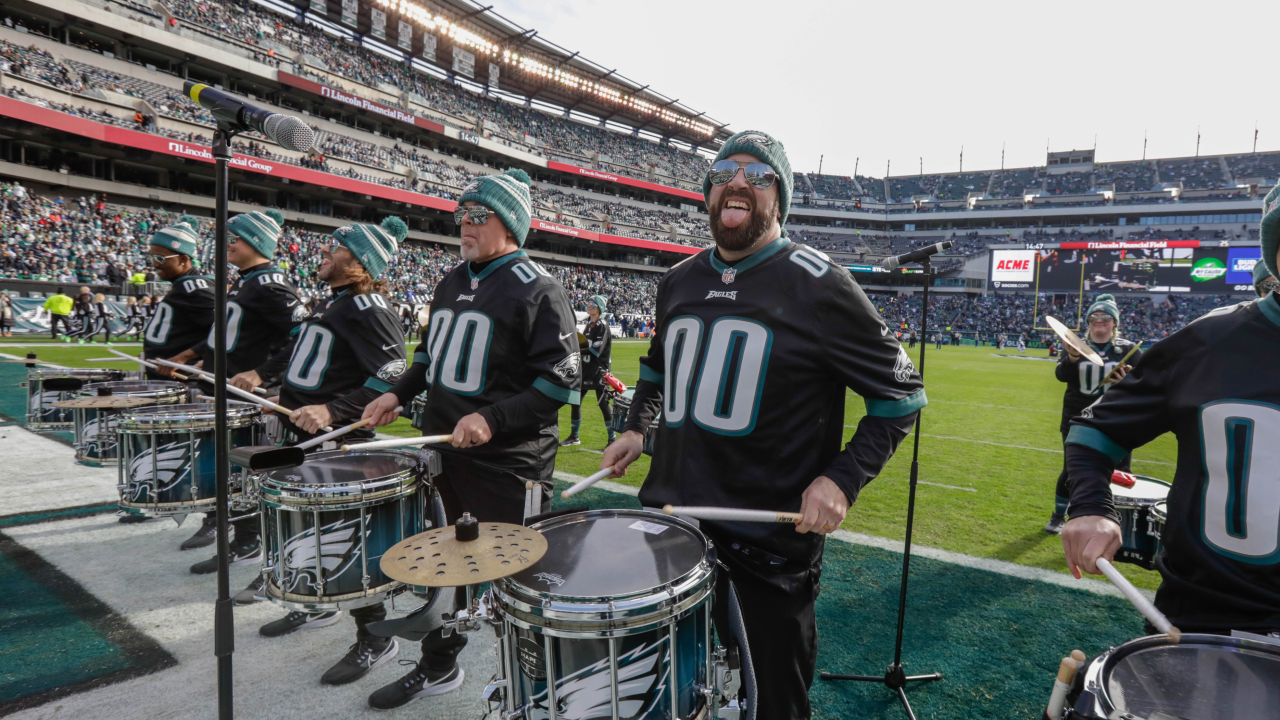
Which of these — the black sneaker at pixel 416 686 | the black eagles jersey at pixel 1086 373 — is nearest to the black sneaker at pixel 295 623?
the black sneaker at pixel 416 686

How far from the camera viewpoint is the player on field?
5.40 metres

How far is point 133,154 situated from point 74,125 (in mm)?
5255

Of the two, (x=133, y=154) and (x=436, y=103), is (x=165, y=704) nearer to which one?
(x=133, y=154)

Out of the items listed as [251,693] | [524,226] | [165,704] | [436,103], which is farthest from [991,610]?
[436,103]

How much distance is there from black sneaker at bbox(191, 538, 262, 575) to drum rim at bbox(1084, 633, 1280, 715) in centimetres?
464

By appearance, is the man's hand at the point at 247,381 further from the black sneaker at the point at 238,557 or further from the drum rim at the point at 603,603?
the drum rim at the point at 603,603

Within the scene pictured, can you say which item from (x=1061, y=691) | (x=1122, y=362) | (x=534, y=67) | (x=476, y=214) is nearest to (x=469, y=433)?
(x=476, y=214)

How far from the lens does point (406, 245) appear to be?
39188mm

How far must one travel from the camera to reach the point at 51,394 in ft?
19.0

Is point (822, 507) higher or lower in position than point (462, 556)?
higher

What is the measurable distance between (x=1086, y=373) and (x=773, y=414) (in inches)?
225

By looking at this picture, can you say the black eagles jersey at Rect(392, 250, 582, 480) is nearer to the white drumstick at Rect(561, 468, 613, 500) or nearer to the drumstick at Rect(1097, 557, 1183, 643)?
the white drumstick at Rect(561, 468, 613, 500)

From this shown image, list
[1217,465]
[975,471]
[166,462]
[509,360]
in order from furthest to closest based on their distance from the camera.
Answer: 1. [975,471]
2. [166,462]
3. [509,360]
4. [1217,465]

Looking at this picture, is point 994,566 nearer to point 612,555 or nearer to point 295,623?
point 612,555
